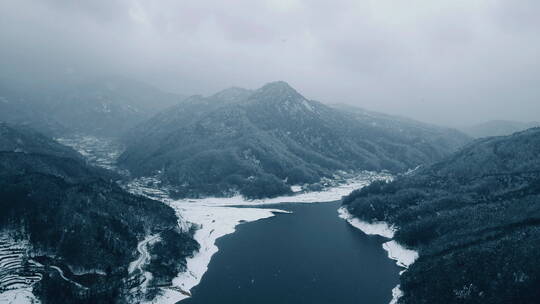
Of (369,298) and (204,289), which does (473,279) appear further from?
(204,289)

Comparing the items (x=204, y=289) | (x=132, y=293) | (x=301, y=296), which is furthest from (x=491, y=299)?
(x=132, y=293)

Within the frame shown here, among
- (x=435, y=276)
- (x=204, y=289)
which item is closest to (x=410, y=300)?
(x=435, y=276)

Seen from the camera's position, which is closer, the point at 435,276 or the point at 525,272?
the point at 525,272

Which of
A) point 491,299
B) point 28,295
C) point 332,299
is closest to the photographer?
point 491,299

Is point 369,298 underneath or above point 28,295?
underneath

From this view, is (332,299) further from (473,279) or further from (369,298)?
(473,279)

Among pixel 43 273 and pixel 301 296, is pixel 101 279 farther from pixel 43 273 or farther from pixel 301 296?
pixel 301 296

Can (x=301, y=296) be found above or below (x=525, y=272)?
below

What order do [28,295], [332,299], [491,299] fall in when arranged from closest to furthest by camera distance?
[491,299], [28,295], [332,299]
